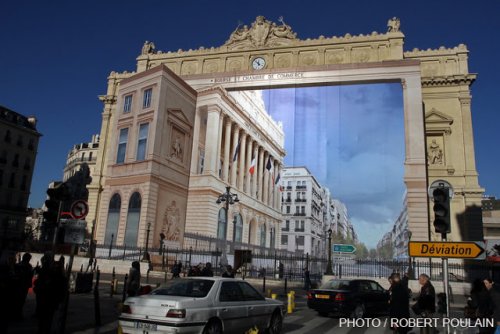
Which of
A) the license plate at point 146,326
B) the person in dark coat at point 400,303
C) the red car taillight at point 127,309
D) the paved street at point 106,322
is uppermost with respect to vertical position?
the person in dark coat at point 400,303

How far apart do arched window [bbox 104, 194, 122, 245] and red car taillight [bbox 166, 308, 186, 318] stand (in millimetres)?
30423

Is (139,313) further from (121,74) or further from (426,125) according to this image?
(121,74)

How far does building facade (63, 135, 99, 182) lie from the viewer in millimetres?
84938

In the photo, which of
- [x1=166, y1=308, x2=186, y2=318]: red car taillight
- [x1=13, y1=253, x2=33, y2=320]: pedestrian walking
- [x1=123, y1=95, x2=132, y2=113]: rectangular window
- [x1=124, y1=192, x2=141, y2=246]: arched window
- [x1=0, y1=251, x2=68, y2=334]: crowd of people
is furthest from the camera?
[x1=123, y1=95, x2=132, y2=113]: rectangular window

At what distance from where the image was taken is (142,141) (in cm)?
3728

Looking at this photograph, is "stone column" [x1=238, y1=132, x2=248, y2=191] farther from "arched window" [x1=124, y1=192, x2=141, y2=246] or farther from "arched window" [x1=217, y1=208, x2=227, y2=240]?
"arched window" [x1=124, y1=192, x2=141, y2=246]

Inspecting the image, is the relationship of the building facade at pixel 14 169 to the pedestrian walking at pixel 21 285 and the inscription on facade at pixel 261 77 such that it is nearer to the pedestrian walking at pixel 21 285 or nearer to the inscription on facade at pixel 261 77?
the inscription on facade at pixel 261 77

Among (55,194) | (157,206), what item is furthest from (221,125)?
(55,194)

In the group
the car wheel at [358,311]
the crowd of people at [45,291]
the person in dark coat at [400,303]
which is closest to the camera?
the crowd of people at [45,291]

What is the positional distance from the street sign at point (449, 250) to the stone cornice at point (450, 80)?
121ft

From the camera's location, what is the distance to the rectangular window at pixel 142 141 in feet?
121

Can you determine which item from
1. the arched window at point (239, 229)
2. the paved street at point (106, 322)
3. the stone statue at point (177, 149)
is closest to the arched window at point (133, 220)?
the stone statue at point (177, 149)

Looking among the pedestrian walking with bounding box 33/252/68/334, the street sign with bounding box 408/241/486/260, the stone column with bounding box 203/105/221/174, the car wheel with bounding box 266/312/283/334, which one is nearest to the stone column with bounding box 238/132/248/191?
the stone column with bounding box 203/105/221/174

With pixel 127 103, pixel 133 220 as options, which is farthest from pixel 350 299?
pixel 127 103
